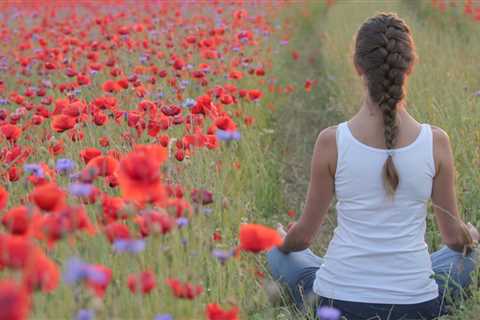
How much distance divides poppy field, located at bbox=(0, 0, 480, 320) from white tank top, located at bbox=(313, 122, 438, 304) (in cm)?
24

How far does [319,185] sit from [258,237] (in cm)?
92

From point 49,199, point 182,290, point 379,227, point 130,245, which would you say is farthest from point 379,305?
point 49,199

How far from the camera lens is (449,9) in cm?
952

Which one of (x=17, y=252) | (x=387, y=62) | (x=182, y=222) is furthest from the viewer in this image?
(x=387, y=62)

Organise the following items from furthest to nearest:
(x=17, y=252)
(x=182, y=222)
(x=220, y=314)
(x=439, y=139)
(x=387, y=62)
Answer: (x=439, y=139)
(x=387, y=62)
(x=182, y=222)
(x=220, y=314)
(x=17, y=252)

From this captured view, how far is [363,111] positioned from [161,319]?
1.25 meters

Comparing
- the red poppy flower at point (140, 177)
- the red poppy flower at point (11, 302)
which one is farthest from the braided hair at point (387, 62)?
the red poppy flower at point (11, 302)

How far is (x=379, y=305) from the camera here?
253 cm

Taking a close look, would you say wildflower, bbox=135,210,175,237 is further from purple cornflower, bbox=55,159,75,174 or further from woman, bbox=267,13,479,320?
woman, bbox=267,13,479,320

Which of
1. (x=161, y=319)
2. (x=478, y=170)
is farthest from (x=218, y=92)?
(x=161, y=319)

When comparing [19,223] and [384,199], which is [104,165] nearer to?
[19,223]

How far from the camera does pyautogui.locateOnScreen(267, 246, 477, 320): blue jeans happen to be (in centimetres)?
→ 256

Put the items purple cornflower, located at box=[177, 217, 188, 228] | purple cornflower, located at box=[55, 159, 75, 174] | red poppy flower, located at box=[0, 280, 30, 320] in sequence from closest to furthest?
red poppy flower, located at box=[0, 280, 30, 320] → purple cornflower, located at box=[177, 217, 188, 228] → purple cornflower, located at box=[55, 159, 75, 174]

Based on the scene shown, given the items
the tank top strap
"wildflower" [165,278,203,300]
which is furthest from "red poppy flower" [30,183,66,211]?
the tank top strap
